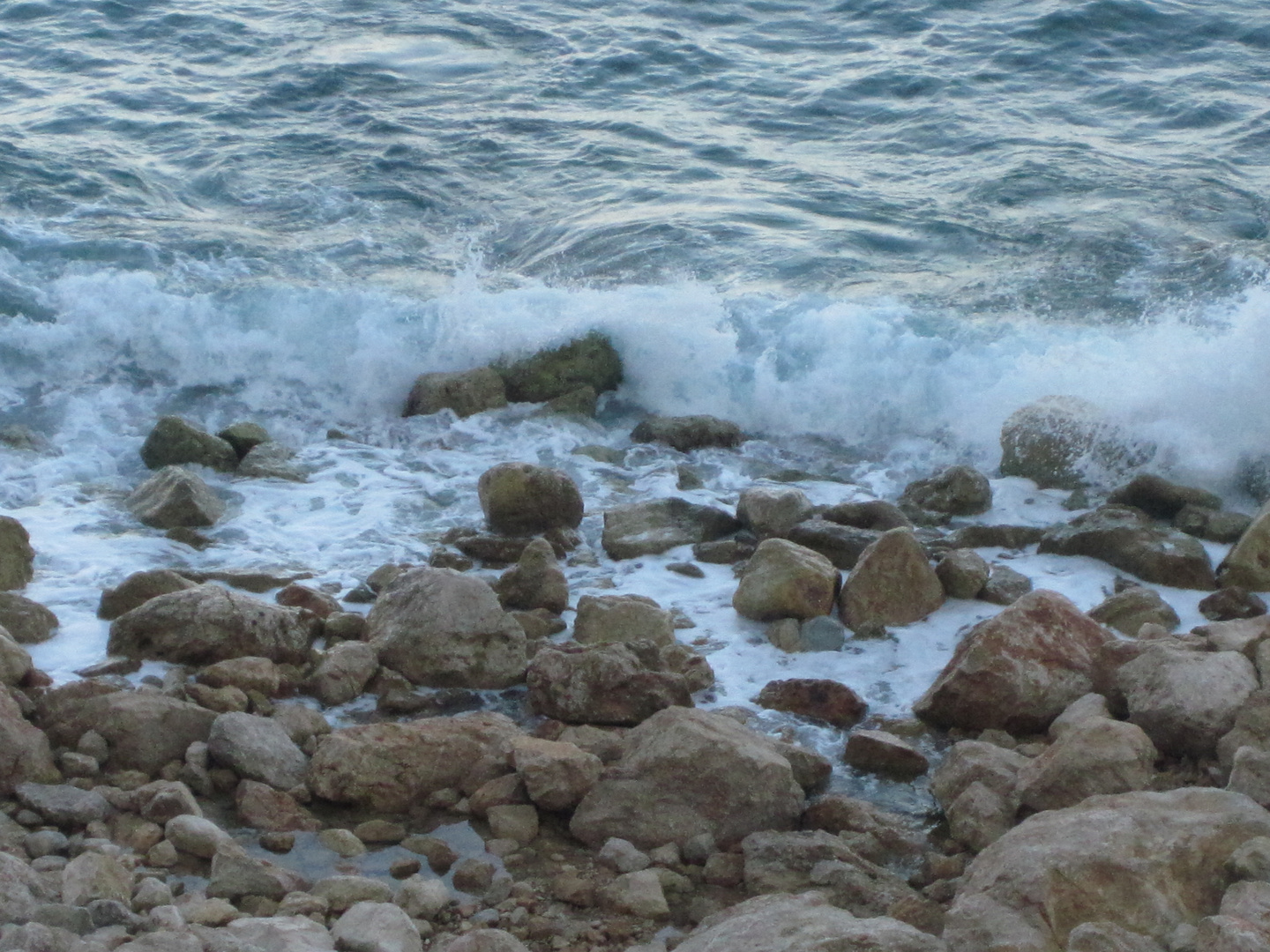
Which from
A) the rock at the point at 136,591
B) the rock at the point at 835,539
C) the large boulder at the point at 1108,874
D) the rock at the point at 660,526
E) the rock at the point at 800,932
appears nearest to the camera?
the rock at the point at 800,932

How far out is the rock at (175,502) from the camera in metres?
6.48

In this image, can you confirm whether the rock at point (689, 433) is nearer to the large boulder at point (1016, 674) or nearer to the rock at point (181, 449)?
the rock at point (181, 449)

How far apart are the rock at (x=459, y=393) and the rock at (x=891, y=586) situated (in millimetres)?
3214

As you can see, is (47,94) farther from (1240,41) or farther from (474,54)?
(1240,41)

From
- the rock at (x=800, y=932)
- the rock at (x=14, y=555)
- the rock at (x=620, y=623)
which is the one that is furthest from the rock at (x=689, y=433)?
the rock at (x=800, y=932)

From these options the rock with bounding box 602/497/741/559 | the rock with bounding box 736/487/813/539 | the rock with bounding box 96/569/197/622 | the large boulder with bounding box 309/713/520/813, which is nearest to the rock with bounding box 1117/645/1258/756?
the large boulder with bounding box 309/713/520/813

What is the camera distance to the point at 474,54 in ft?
46.9

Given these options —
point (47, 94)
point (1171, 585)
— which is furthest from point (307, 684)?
point (47, 94)

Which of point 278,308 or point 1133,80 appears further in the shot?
point 1133,80

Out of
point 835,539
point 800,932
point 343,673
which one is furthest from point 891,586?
point 800,932

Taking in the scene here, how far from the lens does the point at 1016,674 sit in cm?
472

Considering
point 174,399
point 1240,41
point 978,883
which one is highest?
point 1240,41

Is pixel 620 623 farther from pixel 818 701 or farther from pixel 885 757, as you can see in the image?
pixel 885 757

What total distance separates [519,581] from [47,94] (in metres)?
9.69
